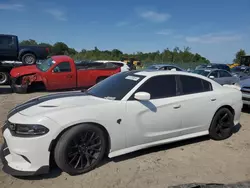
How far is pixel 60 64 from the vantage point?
1073cm

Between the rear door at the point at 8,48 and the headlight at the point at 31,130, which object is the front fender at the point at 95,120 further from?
the rear door at the point at 8,48

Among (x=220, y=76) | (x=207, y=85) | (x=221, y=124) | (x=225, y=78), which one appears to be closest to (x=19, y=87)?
(x=207, y=85)

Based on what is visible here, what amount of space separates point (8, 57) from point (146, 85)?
39.7 feet

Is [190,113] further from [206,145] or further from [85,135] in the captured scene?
[85,135]

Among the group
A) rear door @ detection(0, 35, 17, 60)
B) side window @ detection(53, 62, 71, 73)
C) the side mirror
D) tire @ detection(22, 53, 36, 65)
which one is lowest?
the side mirror

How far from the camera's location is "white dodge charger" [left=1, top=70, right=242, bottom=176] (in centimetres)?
328

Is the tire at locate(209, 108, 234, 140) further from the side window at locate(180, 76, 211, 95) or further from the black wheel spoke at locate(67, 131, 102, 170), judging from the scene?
the black wheel spoke at locate(67, 131, 102, 170)

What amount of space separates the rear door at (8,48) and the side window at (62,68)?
16.1ft

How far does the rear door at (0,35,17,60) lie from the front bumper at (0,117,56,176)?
12.0 meters

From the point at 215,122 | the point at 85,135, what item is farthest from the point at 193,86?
the point at 85,135

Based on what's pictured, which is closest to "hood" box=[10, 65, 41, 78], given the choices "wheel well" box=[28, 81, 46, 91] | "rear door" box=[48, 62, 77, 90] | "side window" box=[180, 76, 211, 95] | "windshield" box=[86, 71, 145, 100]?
"wheel well" box=[28, 81, 46, 91]

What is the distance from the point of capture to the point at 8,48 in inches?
544

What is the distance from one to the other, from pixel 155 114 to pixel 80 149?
1383 mm

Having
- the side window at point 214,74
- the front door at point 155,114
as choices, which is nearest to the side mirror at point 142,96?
the front door at point 155,114
